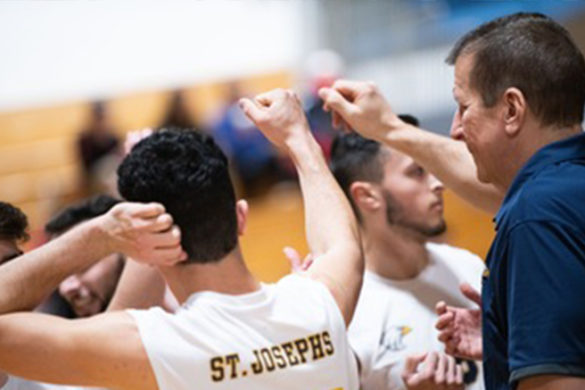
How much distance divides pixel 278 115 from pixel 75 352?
1096 mm

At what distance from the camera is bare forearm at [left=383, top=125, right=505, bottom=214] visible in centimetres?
351

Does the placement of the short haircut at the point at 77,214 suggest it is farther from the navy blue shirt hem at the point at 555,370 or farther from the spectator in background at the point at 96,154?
the spectator in background at the point at 96,154

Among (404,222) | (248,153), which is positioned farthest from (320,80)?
(404,222)

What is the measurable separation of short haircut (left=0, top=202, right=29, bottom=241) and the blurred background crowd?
17.2 feet

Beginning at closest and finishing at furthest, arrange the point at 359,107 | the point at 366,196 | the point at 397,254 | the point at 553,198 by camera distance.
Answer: the point at 553,198
the point at 359,107
the point at 397,254
the point at 366,196

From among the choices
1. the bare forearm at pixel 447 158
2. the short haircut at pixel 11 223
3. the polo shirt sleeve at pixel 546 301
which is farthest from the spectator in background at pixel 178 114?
the polo shirt sleeve at pixel 546 301

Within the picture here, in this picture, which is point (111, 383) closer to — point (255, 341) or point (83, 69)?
point (255, 341)

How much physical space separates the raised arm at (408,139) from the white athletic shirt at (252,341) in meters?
0.83

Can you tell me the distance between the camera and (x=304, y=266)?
10.7ft

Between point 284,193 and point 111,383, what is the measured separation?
7.08 m

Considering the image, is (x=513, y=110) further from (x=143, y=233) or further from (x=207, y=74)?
(x=207, y=74)

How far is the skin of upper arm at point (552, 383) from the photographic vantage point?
2.29 meters

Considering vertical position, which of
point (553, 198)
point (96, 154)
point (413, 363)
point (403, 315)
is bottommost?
point (96, 154)

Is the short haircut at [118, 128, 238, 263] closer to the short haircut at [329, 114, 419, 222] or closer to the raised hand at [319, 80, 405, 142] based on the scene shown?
the raised hand at [319, 80, 405, 142]
